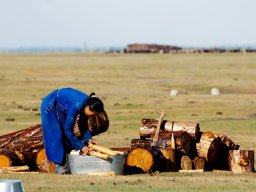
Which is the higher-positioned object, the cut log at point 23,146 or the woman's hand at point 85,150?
the woman's hand at point 85,150

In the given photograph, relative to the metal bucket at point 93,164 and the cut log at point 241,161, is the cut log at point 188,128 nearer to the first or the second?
the cut log at point 241,161

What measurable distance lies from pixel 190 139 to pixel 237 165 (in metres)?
1.13

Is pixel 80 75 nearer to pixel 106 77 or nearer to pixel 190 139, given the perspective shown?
pixel 106 77

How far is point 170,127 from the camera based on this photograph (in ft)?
71.0

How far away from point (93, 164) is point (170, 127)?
3.54 m

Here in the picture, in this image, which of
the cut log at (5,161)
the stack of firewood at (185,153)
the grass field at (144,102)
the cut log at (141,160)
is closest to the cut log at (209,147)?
the stack of firewood at (185,153)

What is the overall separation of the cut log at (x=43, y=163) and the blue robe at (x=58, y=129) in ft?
1.72

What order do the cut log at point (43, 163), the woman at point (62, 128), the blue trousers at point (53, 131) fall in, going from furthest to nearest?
A: the cut log at point (43, 163) < the blue trousers at point (53, 131) < the woman at point (62, 128)

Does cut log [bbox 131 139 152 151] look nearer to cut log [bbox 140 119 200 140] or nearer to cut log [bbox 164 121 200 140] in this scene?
cut log [bbox 140 119 200 140]

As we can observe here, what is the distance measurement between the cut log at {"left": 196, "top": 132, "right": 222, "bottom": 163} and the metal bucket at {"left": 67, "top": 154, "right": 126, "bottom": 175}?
98.7 inches

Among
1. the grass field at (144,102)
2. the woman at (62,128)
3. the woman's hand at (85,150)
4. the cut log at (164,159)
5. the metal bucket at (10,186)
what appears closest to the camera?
the metal bucket at (10,186)

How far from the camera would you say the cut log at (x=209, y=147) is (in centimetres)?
2055

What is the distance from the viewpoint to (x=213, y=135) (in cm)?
2084

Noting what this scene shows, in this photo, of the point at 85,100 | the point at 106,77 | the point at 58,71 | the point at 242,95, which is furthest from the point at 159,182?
the point at 58,71
